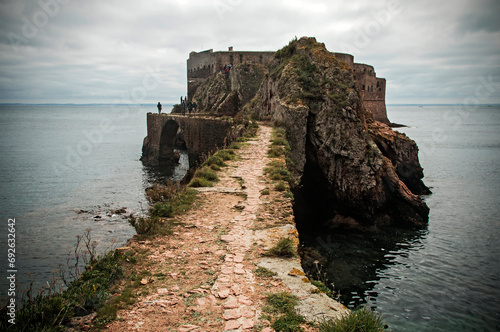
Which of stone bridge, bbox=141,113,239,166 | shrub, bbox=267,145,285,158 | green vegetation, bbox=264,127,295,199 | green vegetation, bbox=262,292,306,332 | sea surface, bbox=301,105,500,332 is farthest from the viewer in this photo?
stone bridge, bbox=141,113,239,166

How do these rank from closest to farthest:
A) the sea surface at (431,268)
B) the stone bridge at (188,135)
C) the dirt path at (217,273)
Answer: the dirt path at (217,273), the sea surface at (431,268), the stone bridge at (188,135)

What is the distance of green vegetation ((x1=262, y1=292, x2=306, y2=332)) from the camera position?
403 centimetres

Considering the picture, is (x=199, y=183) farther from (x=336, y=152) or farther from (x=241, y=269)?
(x=336, y=152)

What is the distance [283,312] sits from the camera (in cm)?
432

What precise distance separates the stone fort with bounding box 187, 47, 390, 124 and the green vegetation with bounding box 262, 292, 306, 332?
3840 cm

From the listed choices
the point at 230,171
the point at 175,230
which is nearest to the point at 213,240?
the point at 175,230

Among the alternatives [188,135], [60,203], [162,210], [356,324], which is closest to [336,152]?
[162,210]

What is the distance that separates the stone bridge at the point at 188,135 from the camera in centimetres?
2505

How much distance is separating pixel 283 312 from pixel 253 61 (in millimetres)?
44810

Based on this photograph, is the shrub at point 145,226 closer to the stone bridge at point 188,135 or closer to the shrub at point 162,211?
the shrub at point 162,211

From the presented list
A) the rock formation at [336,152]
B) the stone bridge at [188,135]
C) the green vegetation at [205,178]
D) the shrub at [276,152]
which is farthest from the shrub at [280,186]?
the stone bridge at [188,135]

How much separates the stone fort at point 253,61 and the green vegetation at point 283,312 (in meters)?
38.4

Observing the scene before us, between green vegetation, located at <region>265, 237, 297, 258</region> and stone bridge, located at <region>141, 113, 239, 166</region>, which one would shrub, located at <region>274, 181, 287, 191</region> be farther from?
stone bridge, located at <region>141, 113, 239, 166</region>

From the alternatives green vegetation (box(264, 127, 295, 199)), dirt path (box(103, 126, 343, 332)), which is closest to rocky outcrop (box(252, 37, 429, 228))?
green vegetation (box(264, 127, 295, 199))
